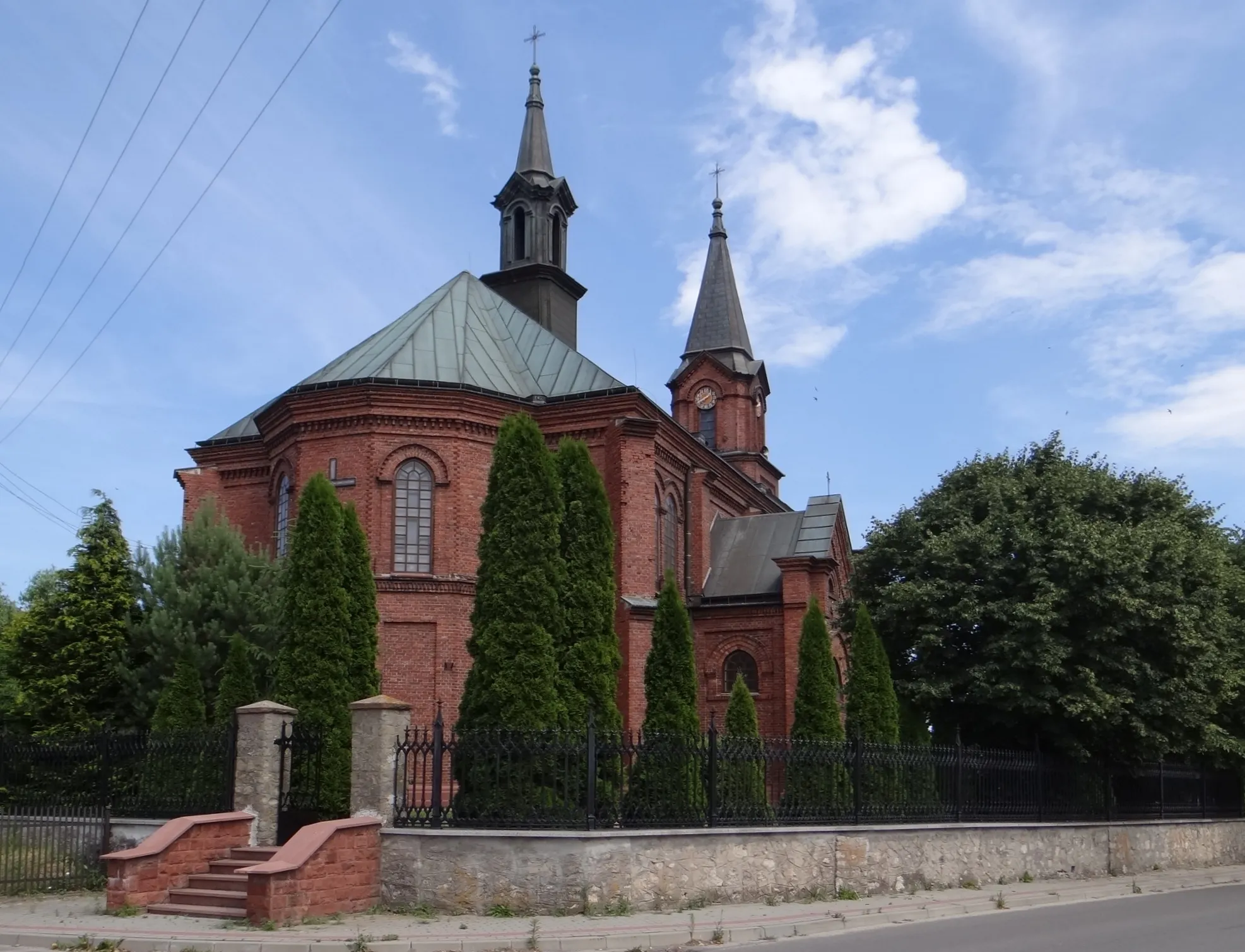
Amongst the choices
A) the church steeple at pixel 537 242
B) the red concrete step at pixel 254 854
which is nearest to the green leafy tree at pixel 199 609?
the red concrete step at pixel 254 854

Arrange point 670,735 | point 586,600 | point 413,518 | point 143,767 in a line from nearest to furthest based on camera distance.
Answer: point 670,735 < point 586,600 < point 143,767 < point 413,518

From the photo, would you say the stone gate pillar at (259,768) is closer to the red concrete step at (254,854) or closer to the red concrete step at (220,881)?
the red concrete step at (254,854)

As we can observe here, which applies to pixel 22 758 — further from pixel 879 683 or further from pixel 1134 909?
pixel 1134 909

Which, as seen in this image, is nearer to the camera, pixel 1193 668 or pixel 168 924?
pixel 168 924

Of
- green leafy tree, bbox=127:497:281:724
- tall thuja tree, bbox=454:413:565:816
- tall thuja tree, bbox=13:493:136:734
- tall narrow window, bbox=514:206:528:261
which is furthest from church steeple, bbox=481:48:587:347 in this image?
tall thuja tree, bbox=454:413:565:816

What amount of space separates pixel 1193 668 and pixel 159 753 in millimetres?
16585

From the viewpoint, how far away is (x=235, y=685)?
60.1 feet

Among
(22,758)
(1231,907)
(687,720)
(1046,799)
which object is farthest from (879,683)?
(22,758)

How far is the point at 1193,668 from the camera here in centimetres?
2072

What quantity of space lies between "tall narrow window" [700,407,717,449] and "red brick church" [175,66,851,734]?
291 inches

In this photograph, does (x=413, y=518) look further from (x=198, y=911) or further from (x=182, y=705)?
(x=198, y=911)

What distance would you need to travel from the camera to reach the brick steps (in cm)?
1313

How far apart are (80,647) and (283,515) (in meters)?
6.37

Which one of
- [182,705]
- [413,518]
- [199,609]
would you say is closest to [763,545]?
[413,518]
